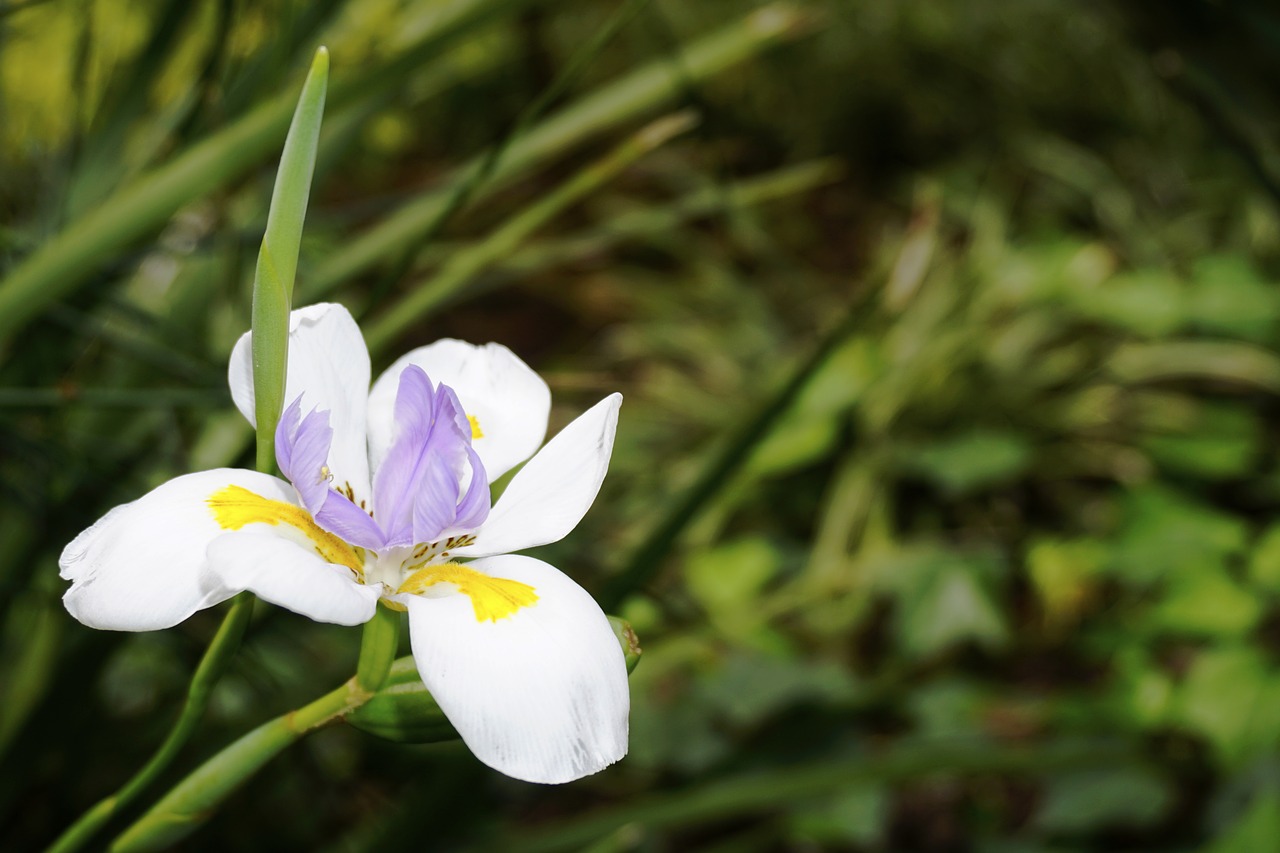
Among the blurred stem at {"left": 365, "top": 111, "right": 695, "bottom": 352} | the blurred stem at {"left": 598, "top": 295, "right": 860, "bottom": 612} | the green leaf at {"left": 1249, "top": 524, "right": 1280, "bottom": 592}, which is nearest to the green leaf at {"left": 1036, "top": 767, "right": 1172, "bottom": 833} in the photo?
the green leaf at {"left": 1249, "top": 524, "right": 1280, "bottom": 592}

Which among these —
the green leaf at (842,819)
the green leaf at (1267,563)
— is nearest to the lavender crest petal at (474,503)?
the green leaf at (842,819)

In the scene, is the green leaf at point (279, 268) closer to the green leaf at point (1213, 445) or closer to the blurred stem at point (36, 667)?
the blurred stem at point (36, 667)

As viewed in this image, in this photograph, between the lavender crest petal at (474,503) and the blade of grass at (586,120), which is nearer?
the lavender crest petal at (474,503)

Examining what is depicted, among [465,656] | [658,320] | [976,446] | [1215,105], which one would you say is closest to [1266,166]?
[1215,105]

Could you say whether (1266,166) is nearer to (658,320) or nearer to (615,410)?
(615,410)

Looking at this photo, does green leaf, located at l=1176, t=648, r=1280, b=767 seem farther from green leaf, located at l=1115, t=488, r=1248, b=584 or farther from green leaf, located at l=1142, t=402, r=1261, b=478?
green leaf, located at l=1142, t=402, r=1261, b=478
